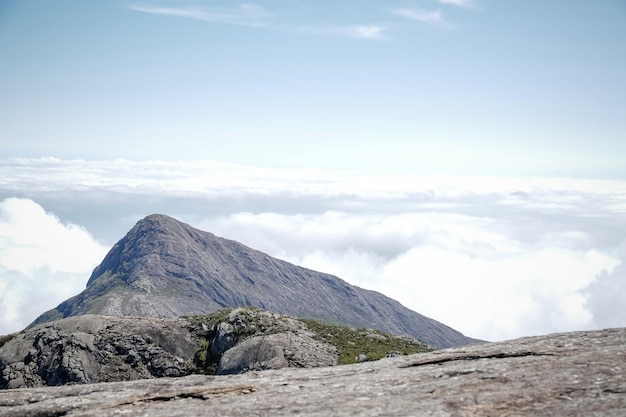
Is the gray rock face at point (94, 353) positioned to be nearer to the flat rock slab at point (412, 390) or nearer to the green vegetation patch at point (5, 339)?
the green vegetation patch at point (5, 339)

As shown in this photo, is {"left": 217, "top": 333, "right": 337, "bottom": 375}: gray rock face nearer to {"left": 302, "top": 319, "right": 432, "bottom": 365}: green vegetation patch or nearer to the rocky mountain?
the rocky mountain

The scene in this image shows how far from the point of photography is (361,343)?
64125 millimetres

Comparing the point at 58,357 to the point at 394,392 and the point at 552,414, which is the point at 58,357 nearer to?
the point at 394,392

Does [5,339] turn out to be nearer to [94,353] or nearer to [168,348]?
[94,353]

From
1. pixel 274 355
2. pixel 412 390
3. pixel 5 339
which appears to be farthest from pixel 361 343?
pixel 5 339

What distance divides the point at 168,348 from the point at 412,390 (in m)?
48.4

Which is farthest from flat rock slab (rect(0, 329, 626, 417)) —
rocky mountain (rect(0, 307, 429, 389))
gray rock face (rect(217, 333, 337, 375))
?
rocky mountain (rect(0, 307, 429, 389))

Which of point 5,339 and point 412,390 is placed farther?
point 5,339

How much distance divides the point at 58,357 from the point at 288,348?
29.7m

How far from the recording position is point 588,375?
2066 centimetres

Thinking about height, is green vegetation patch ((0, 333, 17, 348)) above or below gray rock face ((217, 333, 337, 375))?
below

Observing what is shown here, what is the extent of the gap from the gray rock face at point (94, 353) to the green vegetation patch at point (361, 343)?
749 inches

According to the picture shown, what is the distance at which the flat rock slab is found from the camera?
19.4m

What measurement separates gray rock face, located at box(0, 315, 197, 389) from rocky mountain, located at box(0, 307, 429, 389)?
112mm
